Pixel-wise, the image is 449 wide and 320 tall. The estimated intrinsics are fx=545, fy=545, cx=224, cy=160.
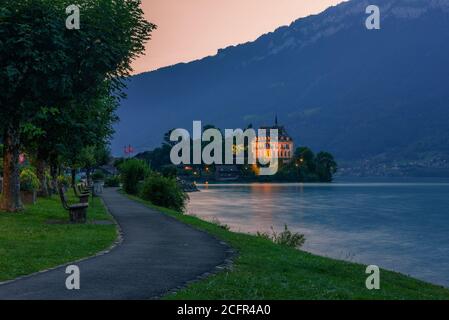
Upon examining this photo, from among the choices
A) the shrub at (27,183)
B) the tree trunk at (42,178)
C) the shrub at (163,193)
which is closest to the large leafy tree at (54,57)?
the shrub at (27,183)

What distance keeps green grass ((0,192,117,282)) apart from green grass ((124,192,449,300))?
4790 millimetres

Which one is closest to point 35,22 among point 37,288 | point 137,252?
point 137,252

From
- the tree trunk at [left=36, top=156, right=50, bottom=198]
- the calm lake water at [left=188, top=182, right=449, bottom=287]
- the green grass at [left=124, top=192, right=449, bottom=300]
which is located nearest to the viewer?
the green grass at [left=124, top=192, right=449, bottom=300]

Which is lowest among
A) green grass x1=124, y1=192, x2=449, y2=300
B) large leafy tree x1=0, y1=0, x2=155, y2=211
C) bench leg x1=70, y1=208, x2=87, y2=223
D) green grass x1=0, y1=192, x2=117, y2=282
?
green grass x1=124, y1=192, x2=449, y2=300

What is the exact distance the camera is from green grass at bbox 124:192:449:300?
11.5 m

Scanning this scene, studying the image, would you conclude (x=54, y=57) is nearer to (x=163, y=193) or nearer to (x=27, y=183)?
(x=27, y=183)

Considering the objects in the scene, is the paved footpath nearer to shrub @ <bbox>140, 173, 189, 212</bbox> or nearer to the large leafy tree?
the large leafy tree

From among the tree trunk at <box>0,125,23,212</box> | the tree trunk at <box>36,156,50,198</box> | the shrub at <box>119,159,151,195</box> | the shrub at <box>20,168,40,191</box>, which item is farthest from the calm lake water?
the tree trunk at <box>0,125,23,212</box>

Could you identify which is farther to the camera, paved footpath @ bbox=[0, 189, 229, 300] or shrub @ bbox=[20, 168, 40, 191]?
shrub @ bbox=[20, 168, 40, 191]

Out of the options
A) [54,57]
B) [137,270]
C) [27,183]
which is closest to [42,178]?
[27,183]

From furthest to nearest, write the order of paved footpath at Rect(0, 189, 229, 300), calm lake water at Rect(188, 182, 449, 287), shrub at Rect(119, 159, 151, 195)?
shrub at Rect(119, 159, 151, 195) → calm lake water at Rect(188, 182, 449, 287) → paved footpath at Rect(0, 189, 229, 300)

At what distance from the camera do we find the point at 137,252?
17312 mm

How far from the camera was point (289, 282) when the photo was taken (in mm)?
13109

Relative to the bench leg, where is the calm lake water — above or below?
below
